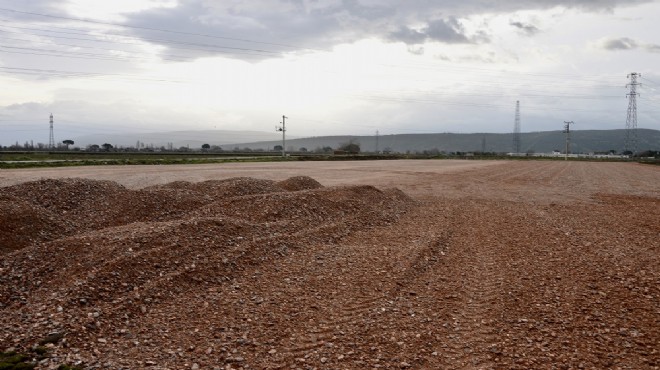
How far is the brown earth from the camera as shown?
6.55m

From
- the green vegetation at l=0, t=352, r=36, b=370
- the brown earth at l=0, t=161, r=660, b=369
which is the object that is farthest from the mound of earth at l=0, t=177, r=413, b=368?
the green vegetation at l=0, t=352, r=36, b=370

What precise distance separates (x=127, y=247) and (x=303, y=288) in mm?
3241

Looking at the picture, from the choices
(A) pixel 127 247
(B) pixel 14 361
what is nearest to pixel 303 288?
(A) pixel 127 247

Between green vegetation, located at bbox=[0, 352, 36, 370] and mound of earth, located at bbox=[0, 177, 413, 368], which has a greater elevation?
mound of earth, located at bbox=[0, 177, 413, 368]

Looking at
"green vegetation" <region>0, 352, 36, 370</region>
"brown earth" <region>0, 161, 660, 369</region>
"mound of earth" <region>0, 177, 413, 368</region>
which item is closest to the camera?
"green vegetation" <region>0, 352, 36, 370</region>

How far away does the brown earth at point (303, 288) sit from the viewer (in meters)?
6.55

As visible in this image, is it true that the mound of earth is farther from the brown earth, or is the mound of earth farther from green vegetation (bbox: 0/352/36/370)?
green vegetation (bbox: 0/352/36/370)

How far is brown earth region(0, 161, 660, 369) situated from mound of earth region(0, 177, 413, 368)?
36mm

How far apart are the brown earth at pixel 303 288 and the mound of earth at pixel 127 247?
0.04 meters

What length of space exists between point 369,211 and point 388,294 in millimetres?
8205

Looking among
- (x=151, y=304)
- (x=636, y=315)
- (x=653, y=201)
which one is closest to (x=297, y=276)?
(x=151, y=304)

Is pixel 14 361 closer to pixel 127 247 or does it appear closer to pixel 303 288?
pixel 127 247

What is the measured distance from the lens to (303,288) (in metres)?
9.09

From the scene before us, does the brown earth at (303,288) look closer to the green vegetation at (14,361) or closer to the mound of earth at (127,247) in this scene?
the mound of earth at (127,247)
